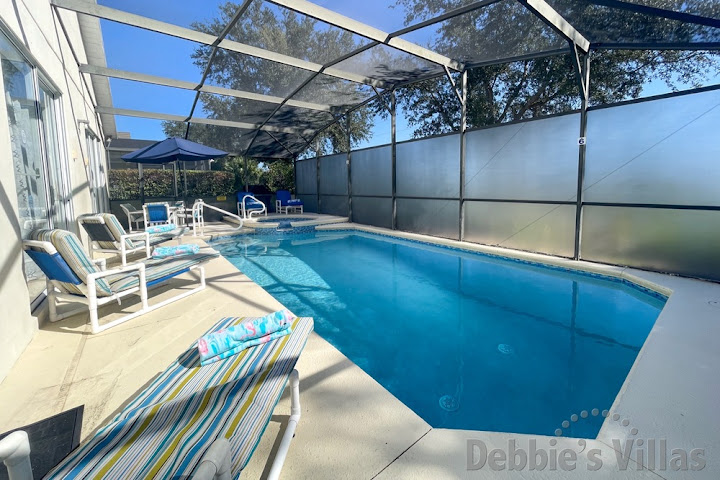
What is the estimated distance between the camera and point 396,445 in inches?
58.8

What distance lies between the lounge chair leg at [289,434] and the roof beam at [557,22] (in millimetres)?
4946

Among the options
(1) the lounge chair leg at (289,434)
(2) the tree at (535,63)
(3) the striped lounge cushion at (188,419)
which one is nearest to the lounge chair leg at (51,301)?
(3) the striped lounge cushion at (188,419)

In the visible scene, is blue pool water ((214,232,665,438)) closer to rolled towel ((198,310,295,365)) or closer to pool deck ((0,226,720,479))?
pool deck ((0,226,720,479))

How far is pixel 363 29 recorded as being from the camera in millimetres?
5301

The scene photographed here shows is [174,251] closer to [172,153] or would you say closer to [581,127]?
[172,153]

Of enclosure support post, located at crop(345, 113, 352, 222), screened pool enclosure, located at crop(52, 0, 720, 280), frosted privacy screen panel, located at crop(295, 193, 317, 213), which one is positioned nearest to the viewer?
screened pool enclosure, located at crop(52, 0, 720, 280)

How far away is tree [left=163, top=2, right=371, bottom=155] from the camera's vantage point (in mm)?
5426

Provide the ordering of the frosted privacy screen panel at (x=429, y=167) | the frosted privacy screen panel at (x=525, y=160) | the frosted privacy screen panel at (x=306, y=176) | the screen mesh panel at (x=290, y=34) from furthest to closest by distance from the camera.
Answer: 1. the frosted privacy screen panel at (x=306, y=176)
2. the frosted privacy screen panel at (x=429, y=167)
3. the frosted privacy screen panel at (x=525, y=160)
4. the screen mesh panel at (x=290, y=34)

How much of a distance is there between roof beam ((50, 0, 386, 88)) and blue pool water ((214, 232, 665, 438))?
151 inches

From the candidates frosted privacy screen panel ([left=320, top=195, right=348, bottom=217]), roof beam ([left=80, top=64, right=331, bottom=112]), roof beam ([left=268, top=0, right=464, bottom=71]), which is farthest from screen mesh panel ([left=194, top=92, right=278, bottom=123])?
roof beam ([left=268, top=0, right=464, bottom=71])

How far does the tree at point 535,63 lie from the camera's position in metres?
4.43

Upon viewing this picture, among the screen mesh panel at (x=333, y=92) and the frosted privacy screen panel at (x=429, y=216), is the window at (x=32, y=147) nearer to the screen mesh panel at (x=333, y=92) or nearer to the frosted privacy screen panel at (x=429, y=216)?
the screen mesh panel at (x=333, y=92)

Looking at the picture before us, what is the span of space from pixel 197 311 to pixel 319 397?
1.81 meters

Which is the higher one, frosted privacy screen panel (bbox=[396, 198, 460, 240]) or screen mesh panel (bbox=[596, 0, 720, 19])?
screen mesh panel (bbox=[596, 0, 720, 19])
